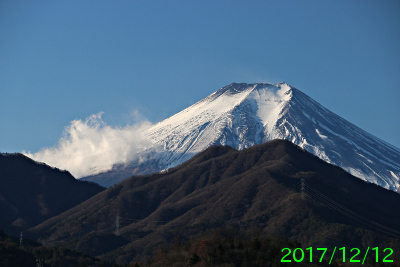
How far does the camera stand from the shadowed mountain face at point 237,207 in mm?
131375

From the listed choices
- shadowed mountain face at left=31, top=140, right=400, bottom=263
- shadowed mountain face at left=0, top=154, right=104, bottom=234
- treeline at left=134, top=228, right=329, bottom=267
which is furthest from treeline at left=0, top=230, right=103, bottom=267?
shadowed mountain face at left=0, top=154, right=104, bottom=234

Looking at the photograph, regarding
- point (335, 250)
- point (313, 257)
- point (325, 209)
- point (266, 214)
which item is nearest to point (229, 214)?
point (266, 214)

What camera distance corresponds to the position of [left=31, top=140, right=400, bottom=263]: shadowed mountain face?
13138cm

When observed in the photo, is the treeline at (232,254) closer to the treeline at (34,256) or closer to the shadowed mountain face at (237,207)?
the treeline at (34,256)

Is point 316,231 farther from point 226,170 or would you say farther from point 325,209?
point 226,170

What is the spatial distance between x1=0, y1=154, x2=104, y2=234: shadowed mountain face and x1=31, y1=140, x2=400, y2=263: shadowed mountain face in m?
6.03

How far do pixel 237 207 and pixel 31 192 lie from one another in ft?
199

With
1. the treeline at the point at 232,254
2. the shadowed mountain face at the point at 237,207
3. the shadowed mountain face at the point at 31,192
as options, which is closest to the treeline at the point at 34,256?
the treeline at the point at 232,254

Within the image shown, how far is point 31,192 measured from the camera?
6993 inches

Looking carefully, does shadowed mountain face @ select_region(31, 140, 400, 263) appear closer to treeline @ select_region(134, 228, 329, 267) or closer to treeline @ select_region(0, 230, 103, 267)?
treeline @ select_region(0, 230, 103, 267)

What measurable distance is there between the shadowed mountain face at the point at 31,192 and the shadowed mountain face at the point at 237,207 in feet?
19.8

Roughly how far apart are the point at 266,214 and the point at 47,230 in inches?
2059

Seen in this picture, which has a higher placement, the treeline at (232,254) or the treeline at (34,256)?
the treeline at (34,256)

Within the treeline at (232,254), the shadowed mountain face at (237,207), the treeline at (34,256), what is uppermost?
the shadowed mountain face at (237,207)
